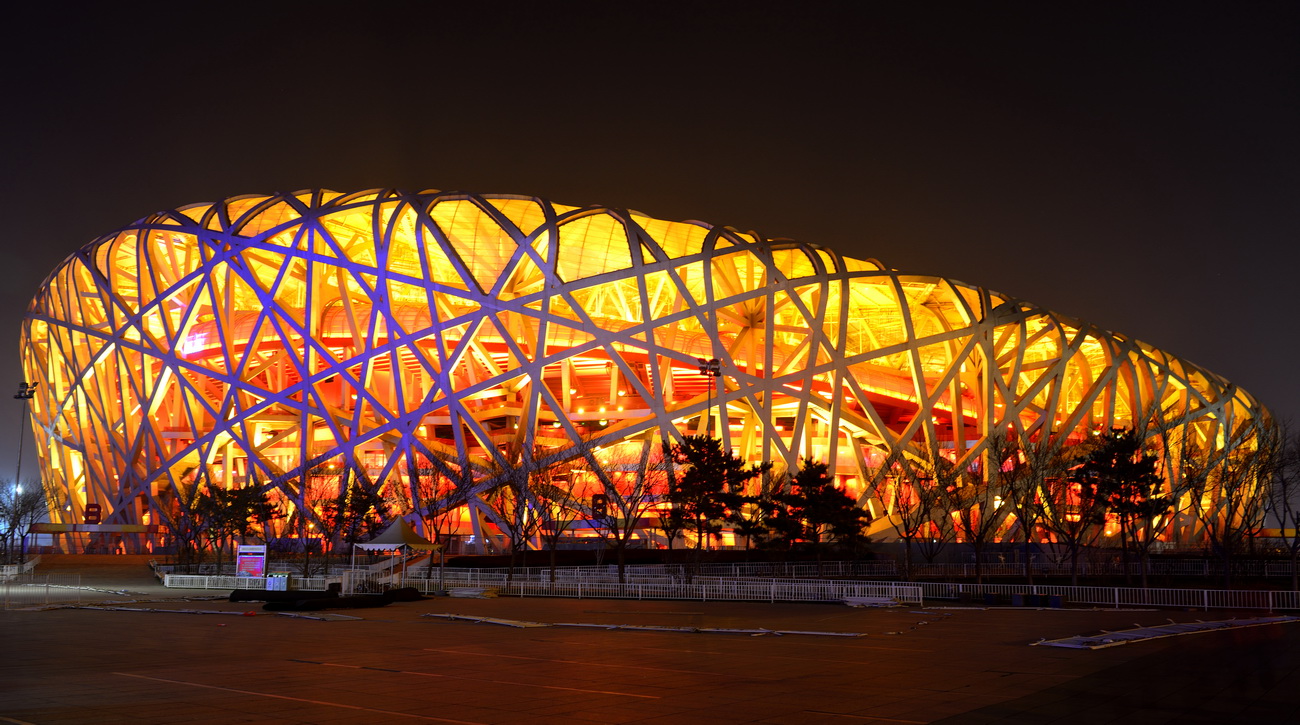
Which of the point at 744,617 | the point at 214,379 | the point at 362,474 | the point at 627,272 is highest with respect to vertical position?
the point at 627,272

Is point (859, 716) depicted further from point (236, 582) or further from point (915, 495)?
point (915, 495)

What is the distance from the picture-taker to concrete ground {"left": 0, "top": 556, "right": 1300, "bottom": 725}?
925 centimetres

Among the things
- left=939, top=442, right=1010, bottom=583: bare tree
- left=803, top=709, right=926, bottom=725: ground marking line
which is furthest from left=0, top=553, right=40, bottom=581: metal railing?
left=803, top=709, right=926, bottom=725: ground marking line

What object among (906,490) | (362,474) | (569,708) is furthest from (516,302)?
(569,708)

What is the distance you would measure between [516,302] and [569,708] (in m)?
44.1

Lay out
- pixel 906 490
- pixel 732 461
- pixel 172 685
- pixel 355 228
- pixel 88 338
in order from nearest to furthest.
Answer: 1. pixel 172 685
2. pixel 732 461
3. pixel 906 490
4. pixel 355 228
5. pixel 88 338

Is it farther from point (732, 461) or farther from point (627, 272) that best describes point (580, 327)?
point (732, 461)

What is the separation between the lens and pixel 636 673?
1229 centimetres

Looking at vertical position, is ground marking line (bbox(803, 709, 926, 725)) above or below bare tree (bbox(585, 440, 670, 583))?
below

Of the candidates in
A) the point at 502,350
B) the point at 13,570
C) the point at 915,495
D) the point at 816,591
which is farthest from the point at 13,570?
the point at 915,495

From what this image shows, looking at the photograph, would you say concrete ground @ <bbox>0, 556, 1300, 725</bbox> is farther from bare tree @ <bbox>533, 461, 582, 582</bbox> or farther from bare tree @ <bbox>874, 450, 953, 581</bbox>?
bare tree @ <bbox>874, 450, 953, 581</bbox>

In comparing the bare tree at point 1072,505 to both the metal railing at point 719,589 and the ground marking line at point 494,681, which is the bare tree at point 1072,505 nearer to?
the metal railing at point 719,589

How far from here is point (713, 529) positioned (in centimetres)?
4172

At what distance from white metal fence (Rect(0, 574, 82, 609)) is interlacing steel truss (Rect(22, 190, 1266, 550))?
1379 centimetres
